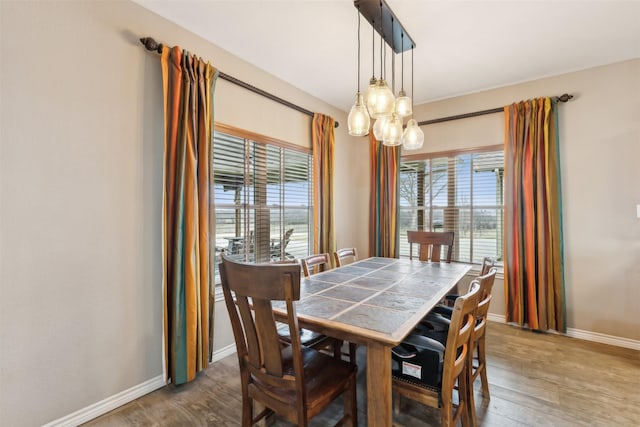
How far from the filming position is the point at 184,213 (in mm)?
2090

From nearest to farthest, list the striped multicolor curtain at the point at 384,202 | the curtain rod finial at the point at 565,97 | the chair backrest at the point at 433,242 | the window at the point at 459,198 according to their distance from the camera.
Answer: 1. the curtain rod finial at the point at 565,97
2. the chair backrest at the point at 433,242
3. the window at the point at 459,198
4. the striped multicolor curtain at the point at 384,202

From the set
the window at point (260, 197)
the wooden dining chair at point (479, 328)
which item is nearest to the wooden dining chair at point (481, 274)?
the wooden dining chair at point (479, 328)

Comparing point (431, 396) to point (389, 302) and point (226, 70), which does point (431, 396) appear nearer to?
point (389, 302)

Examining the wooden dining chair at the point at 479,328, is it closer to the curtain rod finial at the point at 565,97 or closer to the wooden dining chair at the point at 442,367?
the wooden dining chair at the point at 442,367

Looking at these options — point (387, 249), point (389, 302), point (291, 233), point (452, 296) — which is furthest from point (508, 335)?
point (291, 233)

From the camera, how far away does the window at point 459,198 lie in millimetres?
3354

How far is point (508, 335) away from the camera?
9.55 ft

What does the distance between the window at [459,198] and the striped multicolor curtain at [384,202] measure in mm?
151

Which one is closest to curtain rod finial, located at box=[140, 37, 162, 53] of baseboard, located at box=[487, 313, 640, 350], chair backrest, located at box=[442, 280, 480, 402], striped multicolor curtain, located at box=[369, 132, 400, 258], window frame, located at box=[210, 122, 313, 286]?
window frame, located at box=[210, 122, 313, 286]

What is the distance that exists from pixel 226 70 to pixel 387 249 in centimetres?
280

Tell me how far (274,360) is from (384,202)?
9.60 feet

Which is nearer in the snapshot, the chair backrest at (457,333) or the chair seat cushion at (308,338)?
the chair backrest at (457,333)

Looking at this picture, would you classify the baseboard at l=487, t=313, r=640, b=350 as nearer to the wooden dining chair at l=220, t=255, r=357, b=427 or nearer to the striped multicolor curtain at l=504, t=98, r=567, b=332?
the striped multicolor curtain at l=504, t=98, r=567, b=332

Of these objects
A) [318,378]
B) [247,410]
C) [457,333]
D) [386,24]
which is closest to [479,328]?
[457,333]
